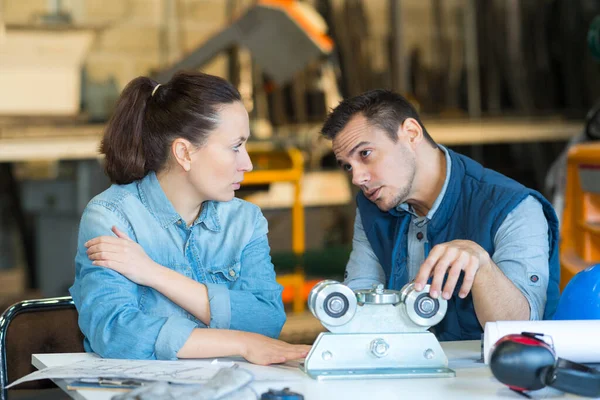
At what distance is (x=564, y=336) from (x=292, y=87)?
16.2 feet

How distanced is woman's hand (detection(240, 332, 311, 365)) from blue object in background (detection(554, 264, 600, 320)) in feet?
1.57

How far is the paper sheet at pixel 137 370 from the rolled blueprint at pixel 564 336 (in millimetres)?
448

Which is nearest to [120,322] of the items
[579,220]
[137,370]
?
[137,370]

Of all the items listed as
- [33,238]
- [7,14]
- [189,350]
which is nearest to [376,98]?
[189,350]

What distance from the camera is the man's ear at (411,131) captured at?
2.19 metres

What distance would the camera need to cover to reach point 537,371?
1268mm

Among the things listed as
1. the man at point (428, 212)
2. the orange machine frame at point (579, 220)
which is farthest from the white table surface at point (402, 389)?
the orange machine frame at point (579, 220)

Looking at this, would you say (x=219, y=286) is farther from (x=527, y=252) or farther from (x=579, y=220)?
(x=579, y=220)

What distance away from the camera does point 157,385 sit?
1218 millimetres

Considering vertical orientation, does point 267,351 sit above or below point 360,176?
below

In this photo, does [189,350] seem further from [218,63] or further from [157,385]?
[218,63]

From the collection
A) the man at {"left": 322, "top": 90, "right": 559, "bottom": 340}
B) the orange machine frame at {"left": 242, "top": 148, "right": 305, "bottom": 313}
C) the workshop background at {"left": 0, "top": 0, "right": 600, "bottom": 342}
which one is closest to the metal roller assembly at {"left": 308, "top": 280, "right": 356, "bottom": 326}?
the man at {"left": 322, "top": 90, "right": 559, "bottom": 340}

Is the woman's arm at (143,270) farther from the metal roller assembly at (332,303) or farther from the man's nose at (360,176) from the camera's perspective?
the man's nose at (360,176)

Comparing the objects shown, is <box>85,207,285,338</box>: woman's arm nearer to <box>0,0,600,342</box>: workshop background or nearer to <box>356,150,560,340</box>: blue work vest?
<box>356,150,560,340</box>: blue work vest
